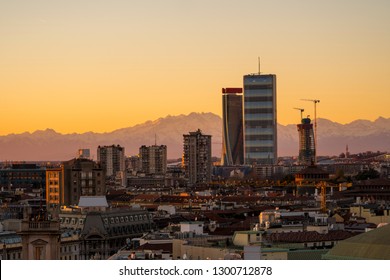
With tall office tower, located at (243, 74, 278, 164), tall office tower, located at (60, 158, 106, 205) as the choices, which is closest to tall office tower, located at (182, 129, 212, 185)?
tall office tower, located at (243, 74, 278, 164)

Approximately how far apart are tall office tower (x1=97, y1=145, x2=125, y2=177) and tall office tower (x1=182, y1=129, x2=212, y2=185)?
768 cm

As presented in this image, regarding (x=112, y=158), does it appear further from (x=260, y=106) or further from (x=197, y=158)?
(x=260, y=106)

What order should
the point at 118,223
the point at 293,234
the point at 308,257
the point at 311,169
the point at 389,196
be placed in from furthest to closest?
1. the point at 311,169
2. the point at 389,196
3. the point at 118,223
4. the point at 293,234
5. the point at 308,257

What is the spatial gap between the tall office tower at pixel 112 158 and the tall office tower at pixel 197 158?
7675 mm

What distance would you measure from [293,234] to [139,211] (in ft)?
86.0

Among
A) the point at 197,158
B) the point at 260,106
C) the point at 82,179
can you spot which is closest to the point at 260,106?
the point at 260,106

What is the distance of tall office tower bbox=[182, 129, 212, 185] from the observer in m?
181

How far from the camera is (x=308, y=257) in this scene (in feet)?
111

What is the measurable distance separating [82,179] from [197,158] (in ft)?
260

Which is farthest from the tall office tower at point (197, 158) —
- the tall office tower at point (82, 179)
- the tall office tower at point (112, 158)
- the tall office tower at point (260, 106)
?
the tall office tower at point (82, 179)

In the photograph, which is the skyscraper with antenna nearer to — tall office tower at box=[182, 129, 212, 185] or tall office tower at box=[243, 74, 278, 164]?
tall office tower at box=[243, 74, 278, 164]

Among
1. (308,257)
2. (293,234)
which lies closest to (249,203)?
(293,234)

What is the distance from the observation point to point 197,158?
595 feet
